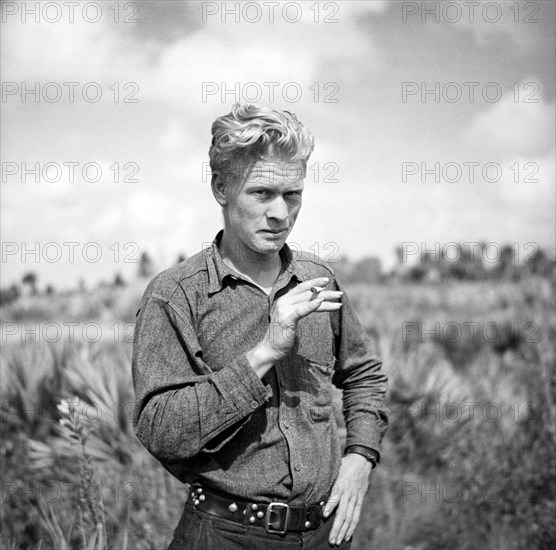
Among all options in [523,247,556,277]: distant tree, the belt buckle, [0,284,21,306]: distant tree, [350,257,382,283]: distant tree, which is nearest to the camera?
the belt buckle

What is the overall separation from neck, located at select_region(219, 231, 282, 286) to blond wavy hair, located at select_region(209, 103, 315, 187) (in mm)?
217

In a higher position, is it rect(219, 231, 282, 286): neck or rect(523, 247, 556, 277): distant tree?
rect(523, 247, 556, 277): distant tree

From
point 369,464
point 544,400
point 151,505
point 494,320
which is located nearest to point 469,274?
point 494,320

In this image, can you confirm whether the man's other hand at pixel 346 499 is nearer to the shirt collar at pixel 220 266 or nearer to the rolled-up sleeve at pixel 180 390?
the rolled-up sleeve at pixel 180 390

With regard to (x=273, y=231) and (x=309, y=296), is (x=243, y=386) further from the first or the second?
(x=273, y=231)

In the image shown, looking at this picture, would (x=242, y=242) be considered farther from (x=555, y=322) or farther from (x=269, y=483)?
(x=555, y=322)

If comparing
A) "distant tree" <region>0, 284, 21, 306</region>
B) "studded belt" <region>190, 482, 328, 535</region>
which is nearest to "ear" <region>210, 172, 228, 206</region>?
"studded belt" <region>190, 482, 328, 535</region>

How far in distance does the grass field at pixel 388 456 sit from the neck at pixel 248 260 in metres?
1.54

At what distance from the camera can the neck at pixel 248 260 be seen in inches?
104

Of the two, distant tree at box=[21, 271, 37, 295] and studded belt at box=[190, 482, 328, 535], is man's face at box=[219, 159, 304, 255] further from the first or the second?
distant tree at box=[21, 271, 37, 295]

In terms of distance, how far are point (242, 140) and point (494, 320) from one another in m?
8.46

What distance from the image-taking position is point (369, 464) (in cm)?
281

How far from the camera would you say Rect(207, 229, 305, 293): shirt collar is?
8.37 ft

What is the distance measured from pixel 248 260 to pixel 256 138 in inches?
15.7
